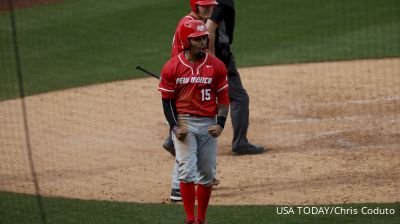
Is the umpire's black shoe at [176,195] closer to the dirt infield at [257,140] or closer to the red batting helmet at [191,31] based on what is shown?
the dirt infield at [257,140]

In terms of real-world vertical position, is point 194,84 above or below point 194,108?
above

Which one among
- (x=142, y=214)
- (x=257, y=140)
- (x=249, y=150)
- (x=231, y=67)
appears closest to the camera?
(x=142, y=214)

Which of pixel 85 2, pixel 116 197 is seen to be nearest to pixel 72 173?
pixel 116 197

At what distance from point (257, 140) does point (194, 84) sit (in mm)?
3135

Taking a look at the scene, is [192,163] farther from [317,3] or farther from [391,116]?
[317,3]

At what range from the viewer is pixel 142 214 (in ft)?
22.9

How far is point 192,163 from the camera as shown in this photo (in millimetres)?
6781

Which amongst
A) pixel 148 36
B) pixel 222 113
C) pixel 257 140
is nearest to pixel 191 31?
pixel 222 113

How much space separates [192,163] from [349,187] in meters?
1.78

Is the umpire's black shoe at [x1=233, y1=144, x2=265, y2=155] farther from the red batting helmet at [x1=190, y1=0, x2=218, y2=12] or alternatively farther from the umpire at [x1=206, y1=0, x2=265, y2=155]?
the red batting helmet at [x1=190, y1=0, x2=218, y2=12]

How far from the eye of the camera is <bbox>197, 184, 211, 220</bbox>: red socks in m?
6.72

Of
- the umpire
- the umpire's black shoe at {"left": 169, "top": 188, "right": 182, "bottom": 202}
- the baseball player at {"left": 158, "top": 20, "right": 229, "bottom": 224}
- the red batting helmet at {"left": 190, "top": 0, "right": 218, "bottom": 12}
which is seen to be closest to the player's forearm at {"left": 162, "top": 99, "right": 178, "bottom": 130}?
the baseball player at {"left": 158, "top": 20, "right": 229, "bottom": 224}

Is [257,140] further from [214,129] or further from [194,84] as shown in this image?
[194,84]

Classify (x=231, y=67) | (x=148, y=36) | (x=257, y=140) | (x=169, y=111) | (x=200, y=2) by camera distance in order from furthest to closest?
(x=148, y=36) → (x=257, y=140) → (x=231, y=67) → (x=200, y=2) → (x=169, y=111)
